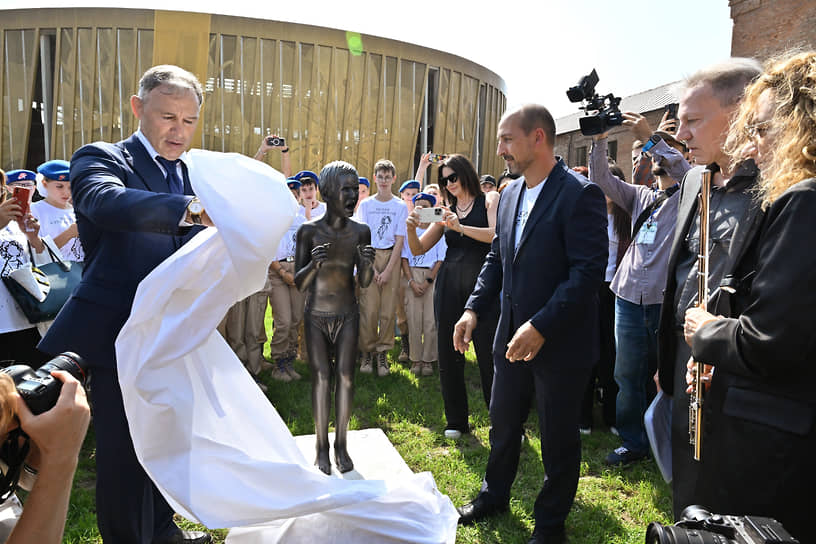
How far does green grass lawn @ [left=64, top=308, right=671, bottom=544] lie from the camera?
10.5 ft

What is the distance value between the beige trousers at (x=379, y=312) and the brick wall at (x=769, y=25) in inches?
667

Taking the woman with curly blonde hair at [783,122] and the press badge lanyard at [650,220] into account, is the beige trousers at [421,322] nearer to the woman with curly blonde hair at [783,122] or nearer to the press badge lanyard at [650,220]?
the press badge lanyard at [650,220]

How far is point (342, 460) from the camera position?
3.72 metres

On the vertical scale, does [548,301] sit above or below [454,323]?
above

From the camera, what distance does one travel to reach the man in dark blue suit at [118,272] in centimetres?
221

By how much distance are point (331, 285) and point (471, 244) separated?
146cm

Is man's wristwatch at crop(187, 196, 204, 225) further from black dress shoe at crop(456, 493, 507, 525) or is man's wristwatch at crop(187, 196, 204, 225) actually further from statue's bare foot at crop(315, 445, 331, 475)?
black dress shoe at crop(456, 493, 507, 525)

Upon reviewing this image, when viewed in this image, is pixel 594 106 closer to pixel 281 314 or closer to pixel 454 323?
pixel 454 323

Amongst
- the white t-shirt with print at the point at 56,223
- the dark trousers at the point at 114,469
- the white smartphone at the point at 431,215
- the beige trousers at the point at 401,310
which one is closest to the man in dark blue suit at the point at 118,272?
the dark trousers at the point at 114,469

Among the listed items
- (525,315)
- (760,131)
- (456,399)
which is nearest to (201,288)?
(525,315)

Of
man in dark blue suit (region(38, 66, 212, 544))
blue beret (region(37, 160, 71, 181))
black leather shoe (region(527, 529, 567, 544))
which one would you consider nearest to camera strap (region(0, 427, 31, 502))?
man in dark blue suit (region(38, 66, 212, 544))

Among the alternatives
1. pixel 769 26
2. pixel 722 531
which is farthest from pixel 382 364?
pixel 769 26

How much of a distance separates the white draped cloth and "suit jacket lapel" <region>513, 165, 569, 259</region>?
133 cm

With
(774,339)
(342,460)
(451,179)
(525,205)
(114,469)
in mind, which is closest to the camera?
(774,339)
